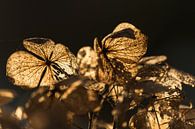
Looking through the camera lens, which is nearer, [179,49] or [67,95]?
[67,95]

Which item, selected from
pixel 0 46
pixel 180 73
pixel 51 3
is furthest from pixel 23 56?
pixel 51 3

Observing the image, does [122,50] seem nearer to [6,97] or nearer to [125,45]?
[125,45]

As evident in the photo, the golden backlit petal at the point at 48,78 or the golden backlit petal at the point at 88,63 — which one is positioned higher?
the golden backlit petal at the point at 88,63

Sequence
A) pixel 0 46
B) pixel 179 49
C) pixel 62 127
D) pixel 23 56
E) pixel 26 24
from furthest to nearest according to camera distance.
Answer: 1. pixel 179 49
2. pixel 26 24
3. pixel 0 46
4. pixel 23 56
5. pixel 62 127

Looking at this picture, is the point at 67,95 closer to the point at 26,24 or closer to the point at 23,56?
the point at 23,56

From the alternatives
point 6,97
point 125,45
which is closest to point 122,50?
point 125,45

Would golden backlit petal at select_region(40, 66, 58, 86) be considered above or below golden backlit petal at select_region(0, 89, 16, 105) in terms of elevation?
above
